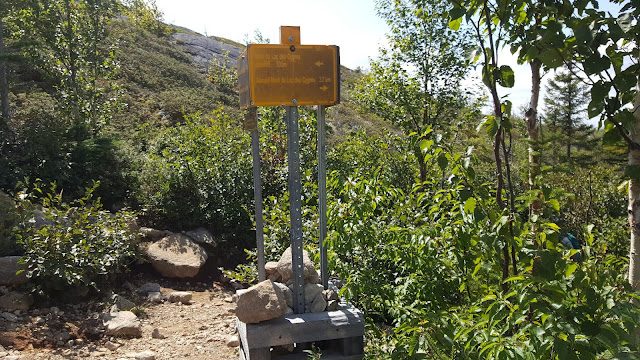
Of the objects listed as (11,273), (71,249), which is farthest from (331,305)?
(11,273)

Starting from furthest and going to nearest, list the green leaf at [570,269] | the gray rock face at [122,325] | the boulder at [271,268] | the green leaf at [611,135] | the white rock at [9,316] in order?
1. the gray rock face at [122,325]
2. the white rock at [9,316]
3. the boulder at [271,268]
4. the green leaf at [611,135]
5. the green leaf at [570,269]

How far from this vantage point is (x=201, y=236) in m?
7.31

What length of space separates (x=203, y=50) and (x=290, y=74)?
93.6 ft

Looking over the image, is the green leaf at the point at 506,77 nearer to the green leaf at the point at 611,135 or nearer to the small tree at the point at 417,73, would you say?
the green leaf at the point at 611,135

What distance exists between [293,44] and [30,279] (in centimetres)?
397

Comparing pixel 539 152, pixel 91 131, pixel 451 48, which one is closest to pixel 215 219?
pixel 91 131

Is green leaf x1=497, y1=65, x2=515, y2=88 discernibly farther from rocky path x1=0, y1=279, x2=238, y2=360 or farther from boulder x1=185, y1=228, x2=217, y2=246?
boulder x1=185, y1=228, x2=217, y2=246

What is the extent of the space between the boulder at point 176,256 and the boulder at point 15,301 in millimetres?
1812

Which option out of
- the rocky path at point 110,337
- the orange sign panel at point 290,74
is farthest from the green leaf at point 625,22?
the rocky path at point 110,337

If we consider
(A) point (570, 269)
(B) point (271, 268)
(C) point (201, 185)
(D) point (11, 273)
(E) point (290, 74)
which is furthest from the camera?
(C) point (201, 185)

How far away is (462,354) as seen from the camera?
2.27 metres

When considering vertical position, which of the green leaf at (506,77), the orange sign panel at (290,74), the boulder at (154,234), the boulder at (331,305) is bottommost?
the boulder at (331,305)

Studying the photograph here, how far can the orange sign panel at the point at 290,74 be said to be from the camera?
3.50 meters

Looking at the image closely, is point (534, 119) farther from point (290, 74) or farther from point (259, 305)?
point (259, 305)
